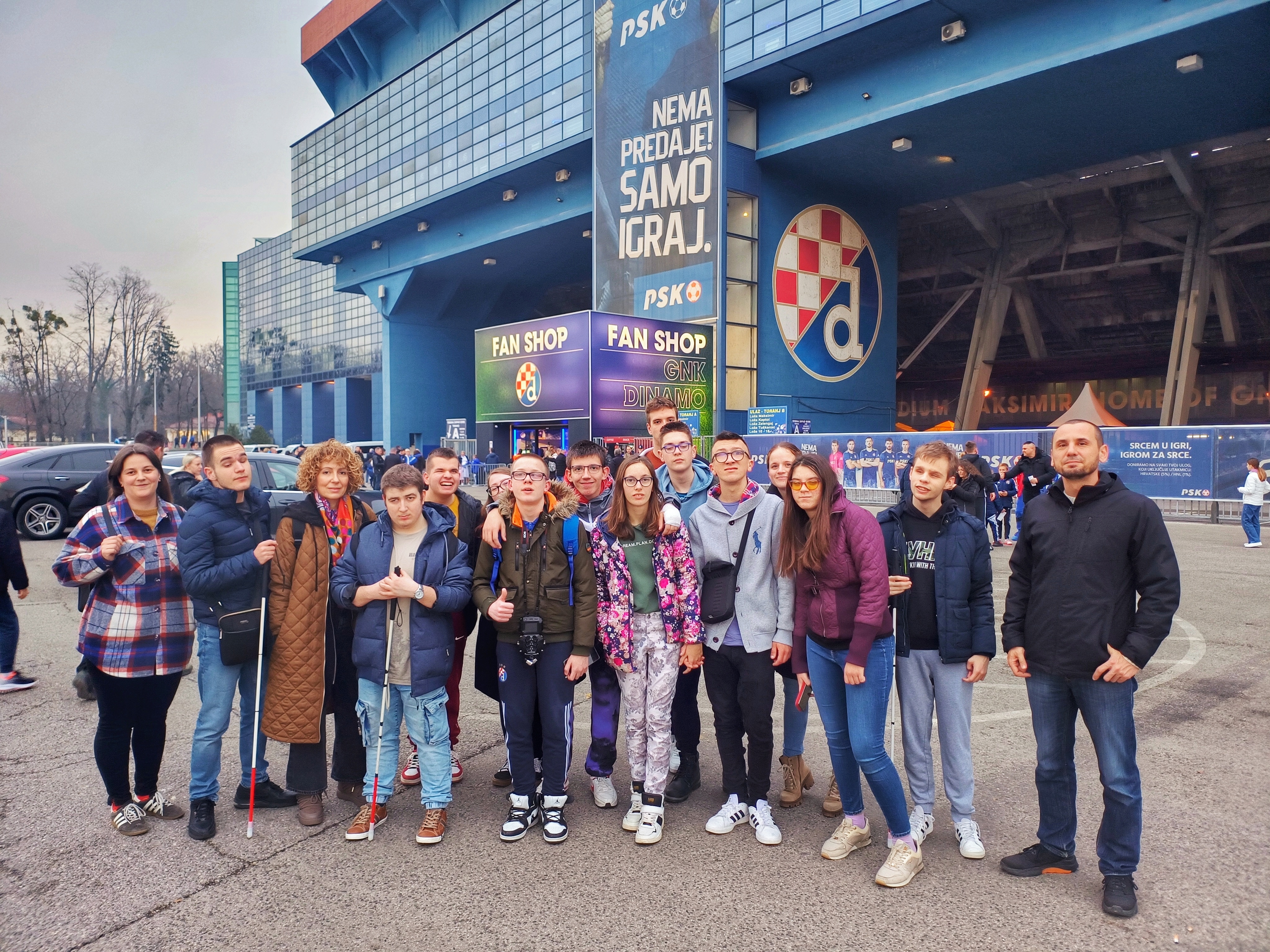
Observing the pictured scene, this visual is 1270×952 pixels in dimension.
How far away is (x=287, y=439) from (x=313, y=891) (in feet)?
260

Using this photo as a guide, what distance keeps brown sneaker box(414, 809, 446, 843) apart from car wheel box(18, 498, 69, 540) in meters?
14.1

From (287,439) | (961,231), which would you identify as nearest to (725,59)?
(961,231)

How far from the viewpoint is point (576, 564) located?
4062 millimetres

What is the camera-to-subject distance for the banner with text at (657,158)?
24750 mm

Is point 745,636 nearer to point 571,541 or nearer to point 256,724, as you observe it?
point 571,541

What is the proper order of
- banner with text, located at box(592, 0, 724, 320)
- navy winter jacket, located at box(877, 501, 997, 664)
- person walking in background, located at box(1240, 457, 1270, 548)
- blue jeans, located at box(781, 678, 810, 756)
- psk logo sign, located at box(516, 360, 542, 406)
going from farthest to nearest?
psk logo sign, located at box(516, 360, 542, 406), banner with text, located at box(592, 0, 724, 320), person walking in background, located at box(1240, 457, 1270, 548), blue jeans, located at box(781, 678, 810, 756), navy winter jacket, located at box(877, 501, 997, 664)

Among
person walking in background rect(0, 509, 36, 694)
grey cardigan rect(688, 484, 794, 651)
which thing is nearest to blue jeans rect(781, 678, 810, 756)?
grey cardigan rect(688, 484, 794, 651)

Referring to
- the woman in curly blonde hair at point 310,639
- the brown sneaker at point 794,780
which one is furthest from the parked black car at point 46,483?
the brown sneaker at point 794,780

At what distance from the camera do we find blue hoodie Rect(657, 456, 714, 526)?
4.44 m

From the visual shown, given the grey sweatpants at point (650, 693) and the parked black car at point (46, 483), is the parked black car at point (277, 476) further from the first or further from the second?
the grey sweatpants at point (650, 693)

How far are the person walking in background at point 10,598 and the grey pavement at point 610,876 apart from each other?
137 cm

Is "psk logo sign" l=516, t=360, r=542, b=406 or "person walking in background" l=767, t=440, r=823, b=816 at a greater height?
"psk logo sign" l=516, t=360, r=542, b=406

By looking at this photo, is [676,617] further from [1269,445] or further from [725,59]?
[725,59]

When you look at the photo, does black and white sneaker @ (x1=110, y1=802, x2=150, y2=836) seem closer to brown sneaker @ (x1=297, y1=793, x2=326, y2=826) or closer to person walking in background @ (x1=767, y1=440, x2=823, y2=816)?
brown sneaker @ (x1=297, y1=793, x2=326, y2=826)
